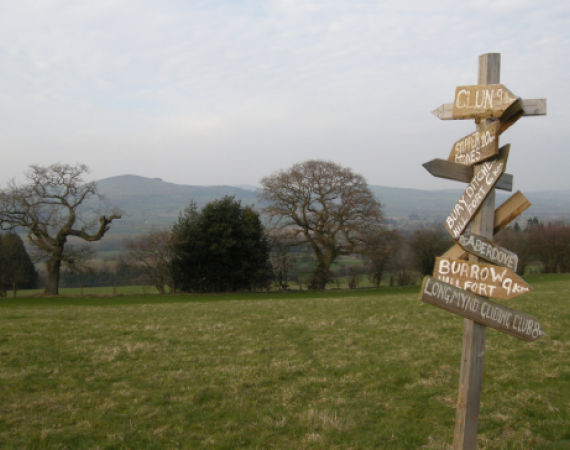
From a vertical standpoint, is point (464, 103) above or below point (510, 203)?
above

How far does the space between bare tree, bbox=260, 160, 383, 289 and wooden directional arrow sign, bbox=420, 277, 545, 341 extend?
33.3 meters

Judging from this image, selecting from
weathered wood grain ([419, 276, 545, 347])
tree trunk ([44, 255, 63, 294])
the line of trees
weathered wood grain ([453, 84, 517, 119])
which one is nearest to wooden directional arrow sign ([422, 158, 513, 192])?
weathered wood grain ([453, 84, 517, 119])

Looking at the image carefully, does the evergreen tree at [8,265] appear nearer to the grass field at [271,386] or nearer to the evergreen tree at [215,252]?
the evergreen tree at [215,252]

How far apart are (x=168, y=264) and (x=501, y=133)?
37.3 metres


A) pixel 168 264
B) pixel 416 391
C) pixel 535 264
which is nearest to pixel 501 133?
pixel 416 391

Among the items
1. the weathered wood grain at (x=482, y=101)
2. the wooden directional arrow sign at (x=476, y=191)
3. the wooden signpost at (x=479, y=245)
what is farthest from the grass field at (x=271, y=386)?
the weathered wood grain at (x=482, y=101)

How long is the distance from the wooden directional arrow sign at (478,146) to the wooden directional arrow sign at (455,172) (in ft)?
0.31

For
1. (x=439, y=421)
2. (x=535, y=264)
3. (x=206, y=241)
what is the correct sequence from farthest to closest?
(x=535, y=264)
(x=206, y=241)
(x=439, y=421)

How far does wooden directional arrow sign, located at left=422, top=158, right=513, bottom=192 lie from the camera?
396cm

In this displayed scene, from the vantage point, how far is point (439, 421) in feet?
18.3

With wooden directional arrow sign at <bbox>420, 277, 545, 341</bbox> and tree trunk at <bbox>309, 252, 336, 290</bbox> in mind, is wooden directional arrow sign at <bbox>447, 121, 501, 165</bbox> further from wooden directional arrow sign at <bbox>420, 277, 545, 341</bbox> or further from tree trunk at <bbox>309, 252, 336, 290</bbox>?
tree trunk at <bbox>309, 252, 336, 290</bbox>

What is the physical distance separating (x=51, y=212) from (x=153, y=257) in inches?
393

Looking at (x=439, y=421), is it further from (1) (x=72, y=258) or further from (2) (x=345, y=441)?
(1) (x=72, y=258)

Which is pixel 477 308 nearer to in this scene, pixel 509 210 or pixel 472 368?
pixel 472 368
